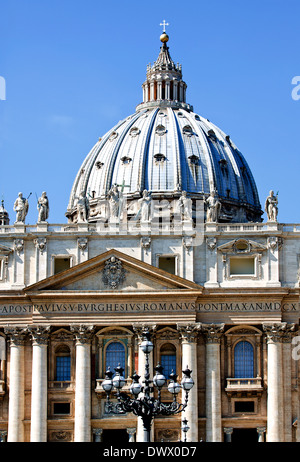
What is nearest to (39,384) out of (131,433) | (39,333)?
(39,333)

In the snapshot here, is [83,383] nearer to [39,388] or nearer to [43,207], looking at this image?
[39,388]

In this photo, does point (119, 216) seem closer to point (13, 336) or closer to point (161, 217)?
point (13, 336)

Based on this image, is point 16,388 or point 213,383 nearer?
point 213,383

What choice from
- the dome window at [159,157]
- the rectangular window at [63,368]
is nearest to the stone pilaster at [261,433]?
the rectangular window at [63,368]

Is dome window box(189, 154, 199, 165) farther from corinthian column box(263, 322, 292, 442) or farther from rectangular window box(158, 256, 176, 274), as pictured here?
corinthian column box(263, 322, 292, 442)

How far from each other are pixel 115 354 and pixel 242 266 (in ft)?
33.0

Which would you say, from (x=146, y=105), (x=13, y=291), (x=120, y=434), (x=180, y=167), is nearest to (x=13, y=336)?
(x=13, y=291)

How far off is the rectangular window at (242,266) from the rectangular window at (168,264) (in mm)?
3792

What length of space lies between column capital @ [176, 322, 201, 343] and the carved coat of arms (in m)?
4.84

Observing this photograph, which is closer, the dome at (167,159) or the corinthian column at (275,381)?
the corinthian column at (275,381)

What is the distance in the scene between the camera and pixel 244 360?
2886 inches

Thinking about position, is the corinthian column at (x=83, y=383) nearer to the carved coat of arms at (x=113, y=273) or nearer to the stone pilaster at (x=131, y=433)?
the stone pilaster at (x=131, y=433)

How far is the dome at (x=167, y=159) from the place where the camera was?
10975 cm

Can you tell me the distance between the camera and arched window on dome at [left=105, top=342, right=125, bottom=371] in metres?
72.9
